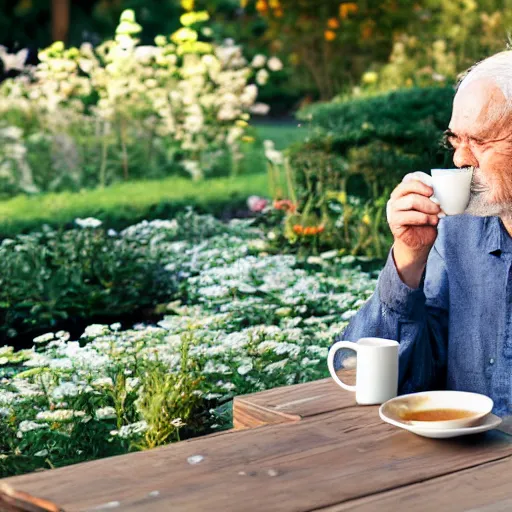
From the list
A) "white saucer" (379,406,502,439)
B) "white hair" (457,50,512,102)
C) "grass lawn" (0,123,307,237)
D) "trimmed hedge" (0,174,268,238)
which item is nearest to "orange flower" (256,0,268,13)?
"grass lawn" (0,123,307,237)

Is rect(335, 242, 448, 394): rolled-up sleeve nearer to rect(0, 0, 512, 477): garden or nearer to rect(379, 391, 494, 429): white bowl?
rect(379, 391, 494, 429): white bowl

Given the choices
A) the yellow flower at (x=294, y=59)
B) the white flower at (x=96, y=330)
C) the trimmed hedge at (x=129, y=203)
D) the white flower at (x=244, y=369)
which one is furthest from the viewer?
the yellow flower at (x=294, y=59)

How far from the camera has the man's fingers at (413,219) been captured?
2281 millimetres

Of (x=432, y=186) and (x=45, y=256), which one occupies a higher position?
(x=432, y=186)

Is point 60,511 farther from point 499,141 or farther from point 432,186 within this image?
point 499,141

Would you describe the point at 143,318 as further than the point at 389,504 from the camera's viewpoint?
Yes

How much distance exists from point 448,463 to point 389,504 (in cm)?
22

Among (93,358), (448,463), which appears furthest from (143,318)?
(448,463)

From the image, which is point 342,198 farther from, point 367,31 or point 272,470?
point 367,31

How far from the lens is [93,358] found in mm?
4168

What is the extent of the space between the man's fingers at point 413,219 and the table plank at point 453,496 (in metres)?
0.54

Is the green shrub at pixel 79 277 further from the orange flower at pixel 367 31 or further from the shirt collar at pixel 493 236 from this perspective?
the orange flower at pixel 367 31

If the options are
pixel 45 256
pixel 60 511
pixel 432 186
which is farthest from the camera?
pixel 45 256

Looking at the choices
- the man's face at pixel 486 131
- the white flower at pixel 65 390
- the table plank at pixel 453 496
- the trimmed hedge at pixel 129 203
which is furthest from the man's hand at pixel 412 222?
the trimmed hedge at pixel 129 203
